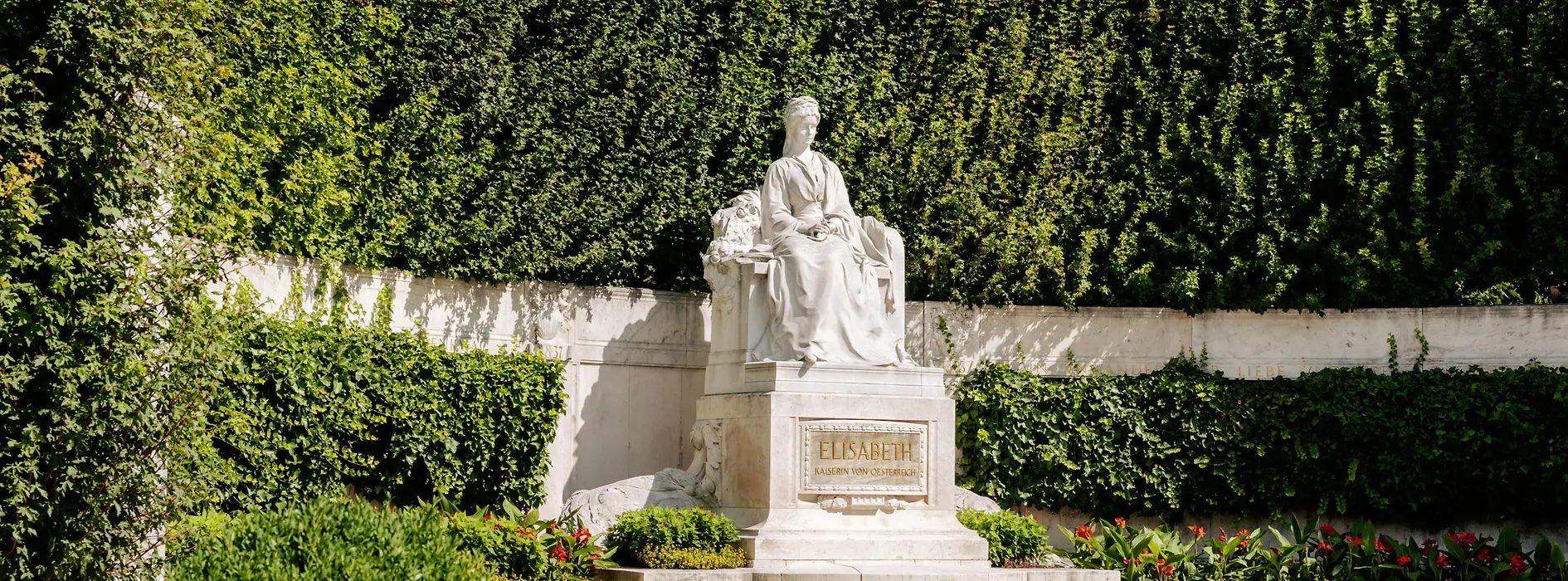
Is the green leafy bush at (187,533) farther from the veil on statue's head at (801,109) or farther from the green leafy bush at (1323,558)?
the green leafy bush at (1323,558)

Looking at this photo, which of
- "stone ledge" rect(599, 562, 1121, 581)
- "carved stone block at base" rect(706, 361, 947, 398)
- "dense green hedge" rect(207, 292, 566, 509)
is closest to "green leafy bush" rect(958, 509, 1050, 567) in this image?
"stone ledge" rect(599, 562, 1121, 581)

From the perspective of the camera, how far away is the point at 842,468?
10.9m

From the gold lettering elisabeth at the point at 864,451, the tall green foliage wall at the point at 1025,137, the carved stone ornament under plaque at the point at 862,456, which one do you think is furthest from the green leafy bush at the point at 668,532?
the tall green foliage wall at the point at 1025,137

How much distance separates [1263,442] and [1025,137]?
363 cm

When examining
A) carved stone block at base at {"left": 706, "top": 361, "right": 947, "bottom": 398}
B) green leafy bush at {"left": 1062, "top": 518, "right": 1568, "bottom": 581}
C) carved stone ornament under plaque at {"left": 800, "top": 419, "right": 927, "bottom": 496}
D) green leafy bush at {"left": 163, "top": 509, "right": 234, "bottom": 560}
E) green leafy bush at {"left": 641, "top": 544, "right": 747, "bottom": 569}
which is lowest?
green leafy bush at {"left": 1062, "top": 518, "right": 1568, "bottom": 581}

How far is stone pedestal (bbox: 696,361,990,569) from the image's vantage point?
10.7 m

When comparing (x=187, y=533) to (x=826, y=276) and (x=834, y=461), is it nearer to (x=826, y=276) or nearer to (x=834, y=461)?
(x=834, y=461)

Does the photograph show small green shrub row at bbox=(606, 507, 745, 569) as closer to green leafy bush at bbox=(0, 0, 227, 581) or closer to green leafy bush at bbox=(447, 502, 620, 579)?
green leafy bush at bbox=(447, 502, 620, 579)

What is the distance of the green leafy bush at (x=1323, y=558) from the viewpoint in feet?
37.8

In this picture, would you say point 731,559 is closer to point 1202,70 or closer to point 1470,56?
point 1202,70

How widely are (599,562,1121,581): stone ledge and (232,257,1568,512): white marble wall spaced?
3095 mm

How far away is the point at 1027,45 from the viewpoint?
15.4m

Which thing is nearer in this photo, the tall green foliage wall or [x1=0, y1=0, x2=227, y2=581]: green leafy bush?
[x1=0, y1=0, x2=227, y2=581]: green leafy bush

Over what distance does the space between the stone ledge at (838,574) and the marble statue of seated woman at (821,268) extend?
5.11 ft
